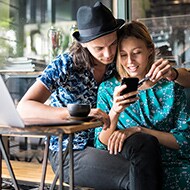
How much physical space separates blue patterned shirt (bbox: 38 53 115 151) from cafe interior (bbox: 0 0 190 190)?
1.07 m

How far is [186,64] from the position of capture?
285 centimetres

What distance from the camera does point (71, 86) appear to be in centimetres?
183

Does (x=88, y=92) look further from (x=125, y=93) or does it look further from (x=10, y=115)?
(x=10, y=115)

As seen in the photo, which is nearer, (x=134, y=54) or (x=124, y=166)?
(x=124, y=166)

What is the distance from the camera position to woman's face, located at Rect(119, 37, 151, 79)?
1.76 meters

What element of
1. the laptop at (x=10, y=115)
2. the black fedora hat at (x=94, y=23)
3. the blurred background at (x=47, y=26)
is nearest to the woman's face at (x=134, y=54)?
the black fedora hat at (x=94, y=23)

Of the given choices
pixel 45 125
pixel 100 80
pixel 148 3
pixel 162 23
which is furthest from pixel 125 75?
pixel 148 3

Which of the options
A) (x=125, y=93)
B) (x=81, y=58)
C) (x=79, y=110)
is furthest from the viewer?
(x=81, y=58)

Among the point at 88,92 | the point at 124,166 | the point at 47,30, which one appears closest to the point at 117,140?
the point at 124,166

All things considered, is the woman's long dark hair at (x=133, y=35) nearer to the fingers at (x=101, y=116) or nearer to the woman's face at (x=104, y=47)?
the woman's face at (x=104, y=47)

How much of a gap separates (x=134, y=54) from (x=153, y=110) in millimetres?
294

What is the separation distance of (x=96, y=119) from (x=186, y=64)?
167cm

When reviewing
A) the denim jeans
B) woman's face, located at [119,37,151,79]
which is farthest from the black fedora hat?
the denim jeans

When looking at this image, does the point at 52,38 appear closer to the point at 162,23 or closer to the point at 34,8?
the point at 34,8
